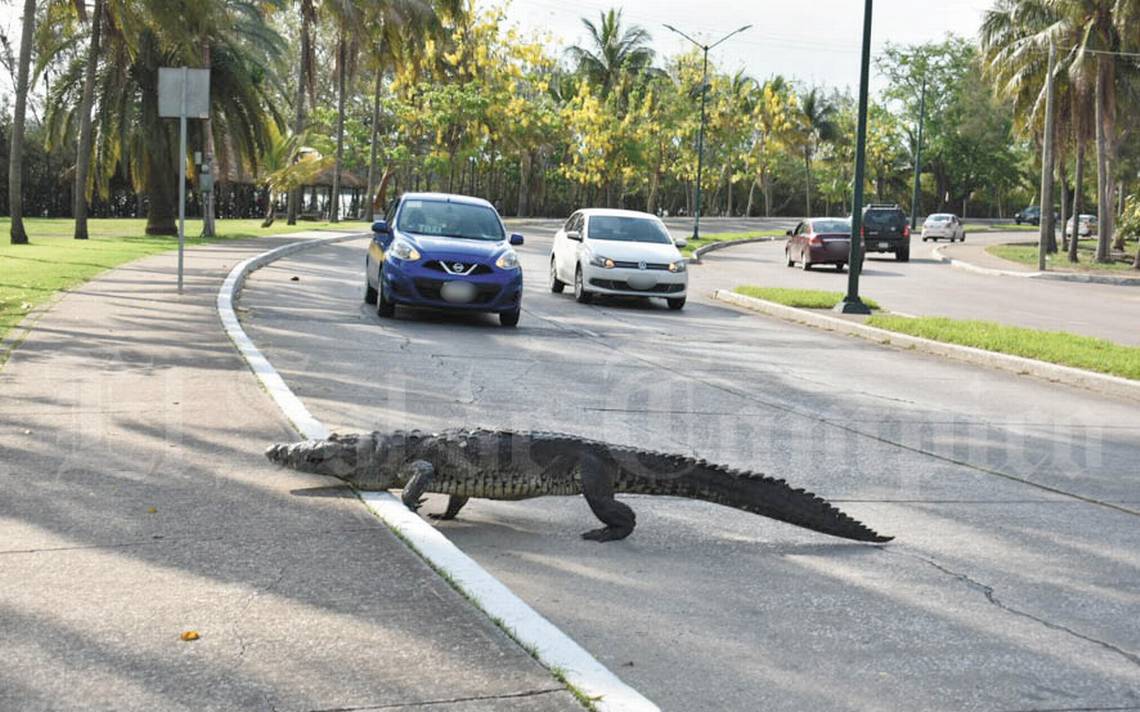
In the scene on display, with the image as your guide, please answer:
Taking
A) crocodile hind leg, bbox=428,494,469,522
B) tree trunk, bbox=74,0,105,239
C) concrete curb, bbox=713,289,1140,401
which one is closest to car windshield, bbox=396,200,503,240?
concrete curb, bbox=713,289,1140,401

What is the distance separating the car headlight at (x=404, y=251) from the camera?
53.3 ft

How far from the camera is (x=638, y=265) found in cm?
2084

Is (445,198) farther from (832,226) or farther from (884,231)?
(884,231)

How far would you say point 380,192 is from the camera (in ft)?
191

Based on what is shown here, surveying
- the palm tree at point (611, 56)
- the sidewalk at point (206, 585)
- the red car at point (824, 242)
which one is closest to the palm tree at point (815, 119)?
the palm tree at point (611, 56)

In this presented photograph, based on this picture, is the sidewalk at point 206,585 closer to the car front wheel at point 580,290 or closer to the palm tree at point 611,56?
the car front wheel at point 580,290

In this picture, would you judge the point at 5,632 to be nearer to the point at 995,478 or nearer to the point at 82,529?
the point at 82,529

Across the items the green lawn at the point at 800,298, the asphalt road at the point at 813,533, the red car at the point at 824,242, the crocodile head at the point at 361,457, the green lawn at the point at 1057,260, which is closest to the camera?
the asphalt road at the point at 813,533

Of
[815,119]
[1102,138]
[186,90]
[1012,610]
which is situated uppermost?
[815,119]

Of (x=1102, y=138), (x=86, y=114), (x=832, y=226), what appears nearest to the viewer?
(x=86, y=114)

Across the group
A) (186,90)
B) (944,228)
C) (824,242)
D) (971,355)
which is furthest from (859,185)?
(944,228)

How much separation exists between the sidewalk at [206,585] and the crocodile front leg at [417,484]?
0.88ft

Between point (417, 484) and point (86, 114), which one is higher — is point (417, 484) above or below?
below

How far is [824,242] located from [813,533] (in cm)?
2969
